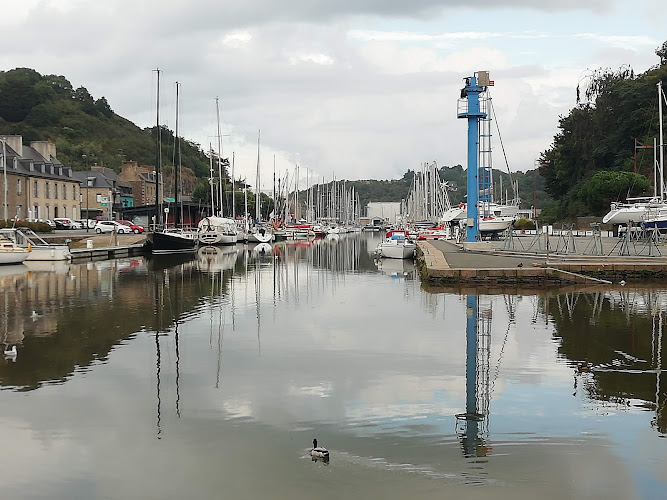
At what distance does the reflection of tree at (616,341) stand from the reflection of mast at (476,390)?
1598 millimetres

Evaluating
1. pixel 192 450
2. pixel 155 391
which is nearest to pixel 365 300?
pixel 155 391

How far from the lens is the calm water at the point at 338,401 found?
320 inches

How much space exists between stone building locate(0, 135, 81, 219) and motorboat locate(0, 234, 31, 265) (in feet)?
82.6

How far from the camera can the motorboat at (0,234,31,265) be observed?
37500 millimetres

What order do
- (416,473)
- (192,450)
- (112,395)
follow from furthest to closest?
1. (112,395)
2. (192,450)
3. (416,473)

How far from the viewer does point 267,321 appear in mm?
19688

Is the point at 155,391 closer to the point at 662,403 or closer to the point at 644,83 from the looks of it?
the point at 662,403

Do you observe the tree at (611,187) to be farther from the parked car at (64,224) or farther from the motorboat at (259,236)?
the parked car at (64,224)

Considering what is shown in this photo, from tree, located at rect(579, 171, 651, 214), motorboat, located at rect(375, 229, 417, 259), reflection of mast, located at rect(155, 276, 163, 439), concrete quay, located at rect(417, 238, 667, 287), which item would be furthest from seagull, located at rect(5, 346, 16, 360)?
tree, located at rect(579, 171, 651, 214)

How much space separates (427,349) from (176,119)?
57914 mm

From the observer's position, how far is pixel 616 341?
619 inches

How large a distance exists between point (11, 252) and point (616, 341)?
3127 cm

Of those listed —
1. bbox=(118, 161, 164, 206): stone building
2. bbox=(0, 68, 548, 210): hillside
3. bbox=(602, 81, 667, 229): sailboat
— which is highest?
bbox=(0, 68, 548, 210): hillside

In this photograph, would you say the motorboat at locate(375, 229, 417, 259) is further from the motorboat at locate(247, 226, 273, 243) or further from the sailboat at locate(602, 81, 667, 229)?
the motorboat at locate(247, 226, 273, 243)
